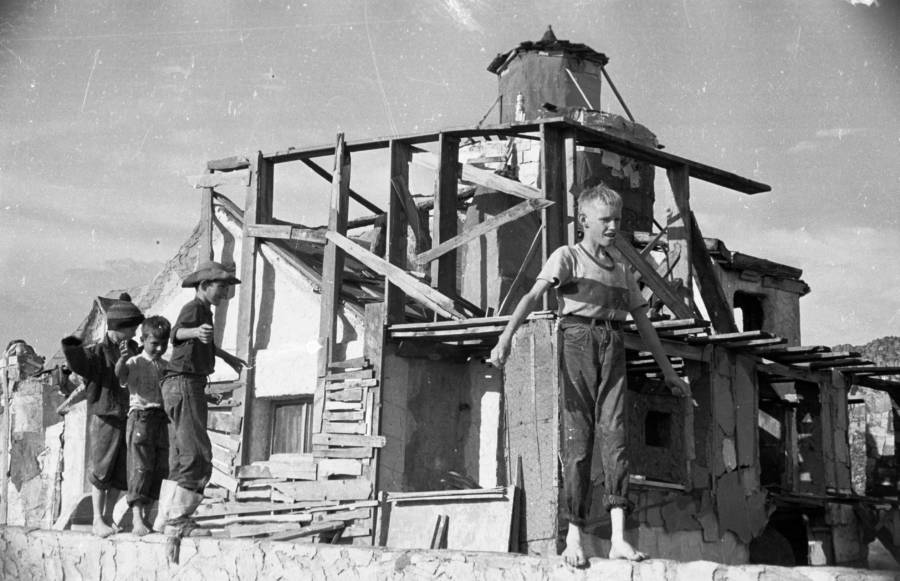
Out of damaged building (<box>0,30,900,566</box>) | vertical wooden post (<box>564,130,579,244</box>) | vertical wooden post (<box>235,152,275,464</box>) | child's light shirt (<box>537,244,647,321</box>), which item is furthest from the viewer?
vertical wooden post (<box>235,152,275,464</box>)

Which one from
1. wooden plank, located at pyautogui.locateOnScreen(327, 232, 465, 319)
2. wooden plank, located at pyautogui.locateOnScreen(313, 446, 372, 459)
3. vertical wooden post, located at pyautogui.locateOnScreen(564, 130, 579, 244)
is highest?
vertical wooden post, located at pyautogui.locateOnScreen(564, 130, 579, 244)

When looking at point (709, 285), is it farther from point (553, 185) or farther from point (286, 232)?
point (286, 232)

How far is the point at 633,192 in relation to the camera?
2298cm

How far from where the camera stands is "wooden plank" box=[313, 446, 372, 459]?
13.8 m

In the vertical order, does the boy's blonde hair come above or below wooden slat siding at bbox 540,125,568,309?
below

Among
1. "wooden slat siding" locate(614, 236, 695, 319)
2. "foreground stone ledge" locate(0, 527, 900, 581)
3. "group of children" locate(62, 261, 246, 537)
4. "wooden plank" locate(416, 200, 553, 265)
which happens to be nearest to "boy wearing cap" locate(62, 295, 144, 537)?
"group of children" locate(62, 261, 246, 537)

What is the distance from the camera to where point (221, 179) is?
1627cm

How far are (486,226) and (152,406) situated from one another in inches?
263

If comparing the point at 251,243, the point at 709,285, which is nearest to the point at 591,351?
the point at 709,285

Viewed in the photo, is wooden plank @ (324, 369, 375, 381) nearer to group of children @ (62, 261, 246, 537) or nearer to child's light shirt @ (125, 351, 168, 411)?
group of children @ (62, 261, 246, 537)

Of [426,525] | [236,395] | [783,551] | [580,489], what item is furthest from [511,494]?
[580,489]

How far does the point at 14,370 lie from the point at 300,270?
9898 millimetres

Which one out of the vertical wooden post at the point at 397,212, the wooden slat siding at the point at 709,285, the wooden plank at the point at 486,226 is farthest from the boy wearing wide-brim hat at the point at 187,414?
A: the wooden slat siding at the point at 709,285

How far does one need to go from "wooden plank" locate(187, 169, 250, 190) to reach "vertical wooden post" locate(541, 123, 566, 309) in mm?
4566
